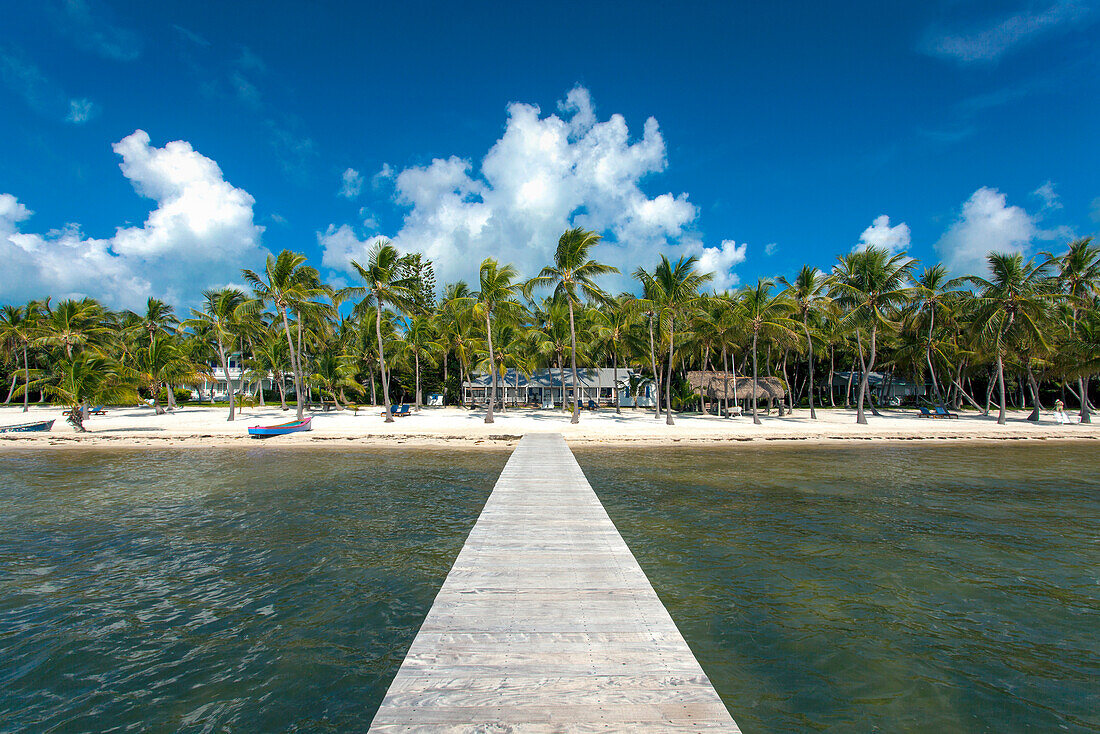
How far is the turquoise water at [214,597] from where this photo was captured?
179 inches

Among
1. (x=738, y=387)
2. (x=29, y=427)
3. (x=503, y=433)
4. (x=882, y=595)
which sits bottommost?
(x=882, y=595)

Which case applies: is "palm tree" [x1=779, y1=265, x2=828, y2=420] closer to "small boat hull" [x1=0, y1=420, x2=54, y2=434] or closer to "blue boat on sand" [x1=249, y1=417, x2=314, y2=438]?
"blue boat on sand" [x1=249, y1=417, x2=314, y2=438]

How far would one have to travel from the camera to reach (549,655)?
4.20m

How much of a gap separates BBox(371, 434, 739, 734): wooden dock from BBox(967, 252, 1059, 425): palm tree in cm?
3459

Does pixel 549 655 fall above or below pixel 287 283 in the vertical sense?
below

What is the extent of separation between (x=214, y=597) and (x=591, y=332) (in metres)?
38.0

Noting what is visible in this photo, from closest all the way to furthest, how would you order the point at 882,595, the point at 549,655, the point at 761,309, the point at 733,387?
the point at 549,655
the point at 882,595
the point at 761,309
the point at 733,387

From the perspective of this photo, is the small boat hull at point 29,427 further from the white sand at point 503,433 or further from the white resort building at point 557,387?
the white resort building at point 557,387

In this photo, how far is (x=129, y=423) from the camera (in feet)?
100

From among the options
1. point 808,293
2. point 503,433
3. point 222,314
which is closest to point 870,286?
point 808,293

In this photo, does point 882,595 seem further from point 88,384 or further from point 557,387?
point 557,387

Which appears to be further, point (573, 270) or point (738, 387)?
point (738, 387)

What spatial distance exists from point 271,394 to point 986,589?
229 feet

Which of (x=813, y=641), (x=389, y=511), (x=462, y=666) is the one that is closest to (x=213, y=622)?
(x=462, y=666)
